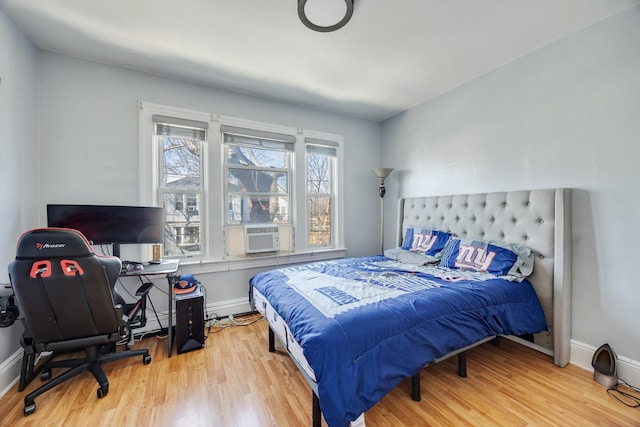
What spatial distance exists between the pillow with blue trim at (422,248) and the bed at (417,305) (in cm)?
4

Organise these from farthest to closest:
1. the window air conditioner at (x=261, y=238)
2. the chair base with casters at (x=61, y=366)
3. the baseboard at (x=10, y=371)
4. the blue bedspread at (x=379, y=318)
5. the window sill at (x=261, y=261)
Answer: the window air conditioner at (x=261, y=238)
the window sill at (x=261, y=261)
the baseboard at (x=10, y=371)
the chair base with casters at (x=61, y=366)
the blue bedspread at (x=379, y=318)

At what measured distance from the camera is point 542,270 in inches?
82.0

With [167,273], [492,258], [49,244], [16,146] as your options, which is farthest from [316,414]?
[16,146]

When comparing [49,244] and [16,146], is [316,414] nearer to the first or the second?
[49,244]

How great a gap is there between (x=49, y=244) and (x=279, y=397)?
1.66 meters

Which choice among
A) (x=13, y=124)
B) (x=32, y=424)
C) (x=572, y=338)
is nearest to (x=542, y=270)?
(x=572, y=338)

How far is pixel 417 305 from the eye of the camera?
1579mm

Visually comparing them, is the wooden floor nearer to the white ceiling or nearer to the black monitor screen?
the black monitor screen

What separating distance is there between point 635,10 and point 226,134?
3.52 metres

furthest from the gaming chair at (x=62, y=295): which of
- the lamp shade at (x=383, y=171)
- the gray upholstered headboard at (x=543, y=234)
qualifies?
the gray upholstered headboard at (x=543, y=234)

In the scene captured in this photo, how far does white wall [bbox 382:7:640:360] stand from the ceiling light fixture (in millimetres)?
1774

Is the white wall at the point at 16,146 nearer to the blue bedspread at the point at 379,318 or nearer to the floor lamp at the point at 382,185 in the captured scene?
the blue bedspread at the point at 379,318

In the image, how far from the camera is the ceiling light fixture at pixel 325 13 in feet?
5.40

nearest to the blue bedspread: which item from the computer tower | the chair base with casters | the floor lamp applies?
the computer tower
